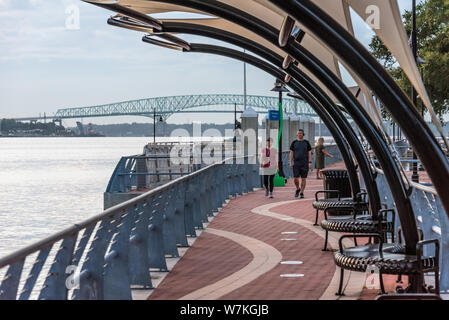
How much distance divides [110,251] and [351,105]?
3.58m

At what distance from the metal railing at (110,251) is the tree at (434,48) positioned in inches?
911

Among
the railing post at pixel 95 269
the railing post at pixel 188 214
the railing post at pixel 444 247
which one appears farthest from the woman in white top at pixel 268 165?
the railing post at pixel 95 269

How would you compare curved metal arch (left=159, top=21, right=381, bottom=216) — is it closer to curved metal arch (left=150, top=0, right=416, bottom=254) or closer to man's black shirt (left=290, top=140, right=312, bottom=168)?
curved metal arch (left=150, top=0, right=416, bottom=254)

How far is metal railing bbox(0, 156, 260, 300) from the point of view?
165 inches

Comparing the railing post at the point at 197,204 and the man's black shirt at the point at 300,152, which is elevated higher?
the man's black shirt at the point at 300,152

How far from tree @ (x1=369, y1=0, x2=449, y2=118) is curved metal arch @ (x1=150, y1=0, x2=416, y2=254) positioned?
2596 centimetres

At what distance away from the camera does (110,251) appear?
663 cm

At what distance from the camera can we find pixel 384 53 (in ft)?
121

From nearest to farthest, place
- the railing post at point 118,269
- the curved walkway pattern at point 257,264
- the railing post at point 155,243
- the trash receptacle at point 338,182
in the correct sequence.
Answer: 1. the railing post at point 118,269
2. the curved walkway pattern at point 257,264
3. the railing post at point 155,243
4. the trash receptacle at point 338,182

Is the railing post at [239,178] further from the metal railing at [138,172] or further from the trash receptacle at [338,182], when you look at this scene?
the trash receptacle at [338,182]

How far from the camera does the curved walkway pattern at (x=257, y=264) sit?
7.70 m

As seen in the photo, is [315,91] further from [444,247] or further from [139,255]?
[444,247]

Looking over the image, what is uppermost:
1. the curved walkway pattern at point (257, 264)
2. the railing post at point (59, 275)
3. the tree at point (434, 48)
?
the tree at point (434, 48)
